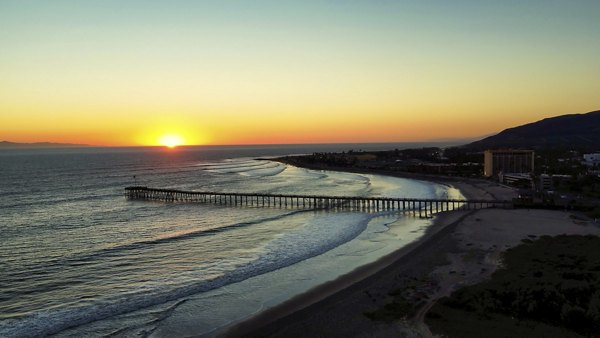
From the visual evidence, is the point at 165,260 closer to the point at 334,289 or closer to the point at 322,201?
the point at 334,289

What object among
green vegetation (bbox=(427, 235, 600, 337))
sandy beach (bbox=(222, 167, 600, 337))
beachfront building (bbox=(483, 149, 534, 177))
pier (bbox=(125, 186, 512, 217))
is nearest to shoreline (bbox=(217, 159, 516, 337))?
sandy beach (bbox=(222, 167, 600, 337))

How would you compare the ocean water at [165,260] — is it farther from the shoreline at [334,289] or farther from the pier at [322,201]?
the pier at [322,201]

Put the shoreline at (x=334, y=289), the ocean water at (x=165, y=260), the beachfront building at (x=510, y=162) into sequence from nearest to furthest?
1. the shoreline at (x=334, y=289)
2. the ocean water at (x=165, y=260)
3. the beachfront building at (x=510, y=162)

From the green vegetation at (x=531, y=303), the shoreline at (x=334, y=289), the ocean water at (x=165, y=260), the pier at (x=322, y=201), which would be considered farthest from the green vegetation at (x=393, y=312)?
the pier at (x=322, y=201)

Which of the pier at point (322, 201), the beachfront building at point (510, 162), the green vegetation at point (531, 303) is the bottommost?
the pier at point (322, 201)

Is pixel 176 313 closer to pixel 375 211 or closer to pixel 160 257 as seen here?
pixel 160 257

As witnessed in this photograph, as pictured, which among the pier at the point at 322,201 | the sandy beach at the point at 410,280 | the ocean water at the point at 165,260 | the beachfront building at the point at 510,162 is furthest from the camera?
the beachfront building at the point at 510,162

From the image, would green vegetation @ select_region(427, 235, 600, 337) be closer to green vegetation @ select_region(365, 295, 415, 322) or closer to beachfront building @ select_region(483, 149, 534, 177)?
green vegetation @ select_region(365, 295, 415, 322)
